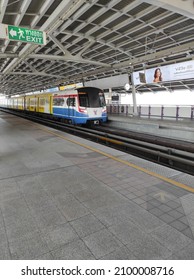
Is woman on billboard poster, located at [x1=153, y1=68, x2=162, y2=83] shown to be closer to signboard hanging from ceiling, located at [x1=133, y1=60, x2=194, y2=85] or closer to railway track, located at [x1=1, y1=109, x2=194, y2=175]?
signboard hanging from ceiling, located at [x1=133, y1=60, x2=194, y2=85]

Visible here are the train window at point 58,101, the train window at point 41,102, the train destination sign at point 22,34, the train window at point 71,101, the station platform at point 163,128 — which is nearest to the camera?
the train destination sign at point 22,34

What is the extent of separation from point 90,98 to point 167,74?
6459mm

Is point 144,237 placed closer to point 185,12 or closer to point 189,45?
point 185,12

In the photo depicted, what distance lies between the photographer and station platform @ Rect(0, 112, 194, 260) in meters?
2.29

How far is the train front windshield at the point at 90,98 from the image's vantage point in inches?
525

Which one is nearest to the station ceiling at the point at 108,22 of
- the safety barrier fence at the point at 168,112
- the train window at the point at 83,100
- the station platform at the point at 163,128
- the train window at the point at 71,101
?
the train window at the point at 71,101

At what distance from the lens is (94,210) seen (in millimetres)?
3127

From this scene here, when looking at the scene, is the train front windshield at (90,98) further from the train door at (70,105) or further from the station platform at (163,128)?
the station platform at (163,128)

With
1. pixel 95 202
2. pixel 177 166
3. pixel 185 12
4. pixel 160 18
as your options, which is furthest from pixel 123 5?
pixel 95 202

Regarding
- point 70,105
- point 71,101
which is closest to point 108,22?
point 71,101

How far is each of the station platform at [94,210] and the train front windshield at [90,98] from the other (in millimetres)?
8430

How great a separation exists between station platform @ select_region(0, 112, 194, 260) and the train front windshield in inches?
332

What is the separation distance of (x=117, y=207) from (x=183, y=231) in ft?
3.25

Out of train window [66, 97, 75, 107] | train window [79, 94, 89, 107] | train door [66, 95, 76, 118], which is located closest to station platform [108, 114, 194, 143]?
train window [79, 94, 89, 107]
